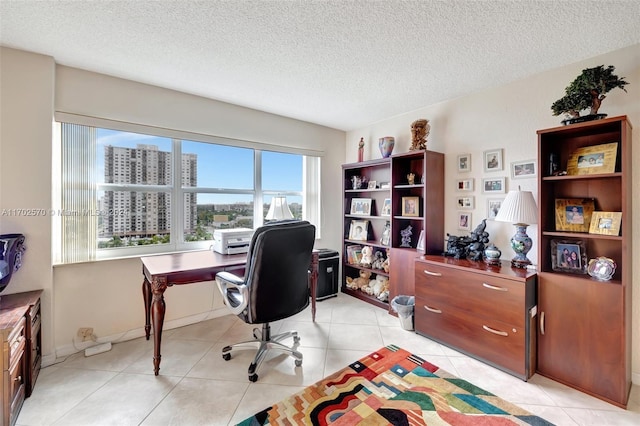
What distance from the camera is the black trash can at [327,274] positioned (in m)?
3.45

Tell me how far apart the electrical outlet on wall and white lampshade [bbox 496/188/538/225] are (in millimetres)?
3546

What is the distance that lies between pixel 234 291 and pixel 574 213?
2585mm

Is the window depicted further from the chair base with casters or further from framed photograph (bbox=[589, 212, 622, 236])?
framed photograph (bbox=[589, 212, 622, 236])

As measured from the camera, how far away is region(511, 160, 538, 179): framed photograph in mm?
2229

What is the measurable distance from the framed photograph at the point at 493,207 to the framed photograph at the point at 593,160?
23.3 inches

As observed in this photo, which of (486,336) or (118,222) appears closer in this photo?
(486,336)

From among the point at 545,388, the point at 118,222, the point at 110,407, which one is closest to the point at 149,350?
the point at 110,407

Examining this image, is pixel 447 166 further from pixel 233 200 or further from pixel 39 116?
pixel 39 116

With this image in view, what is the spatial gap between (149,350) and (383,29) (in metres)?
3.04

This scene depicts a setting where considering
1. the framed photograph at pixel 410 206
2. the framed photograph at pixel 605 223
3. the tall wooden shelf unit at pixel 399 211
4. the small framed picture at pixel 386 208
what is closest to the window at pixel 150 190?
the tall wooden shelf unit at pixel 399 211

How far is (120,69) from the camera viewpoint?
7.25ft

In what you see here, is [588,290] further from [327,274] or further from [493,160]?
[327,274]

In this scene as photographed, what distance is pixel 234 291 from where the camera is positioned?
203 centimetres

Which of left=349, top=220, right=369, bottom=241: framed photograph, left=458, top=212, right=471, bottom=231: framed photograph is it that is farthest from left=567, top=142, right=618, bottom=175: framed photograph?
left=349, top=220, right=369, bottom=241: framed photograph
